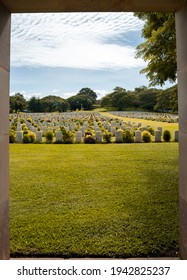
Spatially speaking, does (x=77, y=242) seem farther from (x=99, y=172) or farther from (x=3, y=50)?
(x=99, y=172)

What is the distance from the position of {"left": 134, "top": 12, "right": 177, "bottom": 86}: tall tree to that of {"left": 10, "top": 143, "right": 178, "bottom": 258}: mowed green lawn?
2.74 meters

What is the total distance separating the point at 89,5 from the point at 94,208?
3.51 m

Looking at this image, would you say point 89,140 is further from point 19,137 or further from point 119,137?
point 19,137

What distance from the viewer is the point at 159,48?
7.04 m

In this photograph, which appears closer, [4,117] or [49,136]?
[4,117]

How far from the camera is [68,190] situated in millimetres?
6348

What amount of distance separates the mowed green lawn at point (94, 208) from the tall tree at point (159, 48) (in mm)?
2737

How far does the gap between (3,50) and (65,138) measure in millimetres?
12572

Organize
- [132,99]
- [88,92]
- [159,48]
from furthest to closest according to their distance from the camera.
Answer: [88,92]
[132,99]
[159,48]

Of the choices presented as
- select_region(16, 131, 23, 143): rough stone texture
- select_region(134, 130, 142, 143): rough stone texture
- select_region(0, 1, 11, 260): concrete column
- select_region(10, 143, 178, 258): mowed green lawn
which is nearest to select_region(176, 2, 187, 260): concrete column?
select_region(10, 143, 178, 258): mowed green lawn

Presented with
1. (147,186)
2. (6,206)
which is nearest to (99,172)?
(147,186)

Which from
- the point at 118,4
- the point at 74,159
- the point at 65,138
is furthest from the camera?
the point at 65,138

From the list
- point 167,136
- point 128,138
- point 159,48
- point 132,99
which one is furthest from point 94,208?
point 132,99

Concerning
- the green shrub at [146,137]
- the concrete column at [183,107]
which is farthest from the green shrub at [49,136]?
the concrete column at [183,107]
